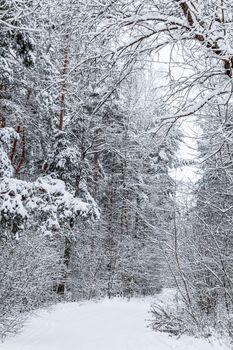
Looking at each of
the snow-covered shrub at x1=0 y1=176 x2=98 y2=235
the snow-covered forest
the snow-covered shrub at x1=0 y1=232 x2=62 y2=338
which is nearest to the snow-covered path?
the snow-covered shrub at x1=0 y1=232 x2=62 y2=338

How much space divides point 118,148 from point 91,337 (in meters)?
13.5

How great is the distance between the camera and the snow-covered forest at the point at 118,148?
4520 mm

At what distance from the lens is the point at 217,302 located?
29.8 feet

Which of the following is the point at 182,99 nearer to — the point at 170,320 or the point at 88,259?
the point at 170,320

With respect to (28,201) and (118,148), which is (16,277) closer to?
(28,201)

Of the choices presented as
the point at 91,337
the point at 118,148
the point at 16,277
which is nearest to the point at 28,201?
the point at 16,277

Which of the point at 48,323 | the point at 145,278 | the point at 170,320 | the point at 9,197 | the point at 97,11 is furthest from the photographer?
the point at 145,278

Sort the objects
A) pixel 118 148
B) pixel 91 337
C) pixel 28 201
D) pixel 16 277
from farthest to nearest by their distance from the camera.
→ pixel 118 148, pixel 16 277, pixel 28 201, pixel 91 337

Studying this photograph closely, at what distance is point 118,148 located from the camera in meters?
20.5

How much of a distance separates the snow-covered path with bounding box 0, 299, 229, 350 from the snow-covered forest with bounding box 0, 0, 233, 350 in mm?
461

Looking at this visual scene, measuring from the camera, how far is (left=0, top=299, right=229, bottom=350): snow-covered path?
21.7 ft

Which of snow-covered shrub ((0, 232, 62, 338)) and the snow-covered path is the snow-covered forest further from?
the snow-covered path

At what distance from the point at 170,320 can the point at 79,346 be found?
2935 millimetres

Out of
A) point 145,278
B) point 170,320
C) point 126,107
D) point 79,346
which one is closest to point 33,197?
point 79,346
